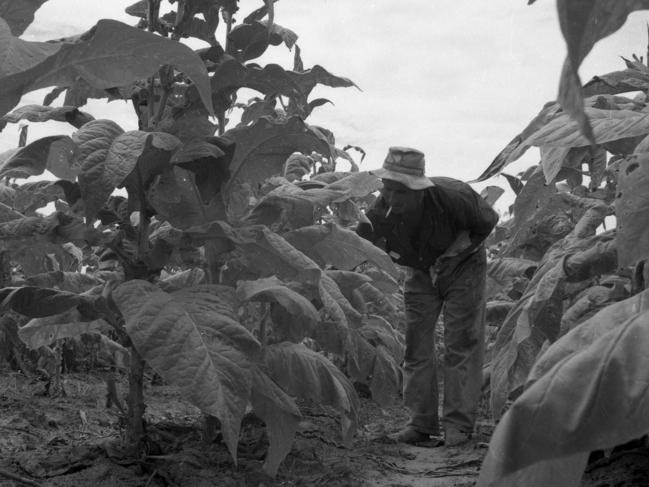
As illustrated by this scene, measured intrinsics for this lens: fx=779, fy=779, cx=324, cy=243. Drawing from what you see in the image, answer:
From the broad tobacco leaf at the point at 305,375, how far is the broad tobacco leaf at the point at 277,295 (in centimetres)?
21

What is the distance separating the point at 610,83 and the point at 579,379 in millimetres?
1831

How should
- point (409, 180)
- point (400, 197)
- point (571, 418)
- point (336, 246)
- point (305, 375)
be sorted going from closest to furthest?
point (571, 418), point (305, 375), point (336, 246), point (409, 180), point (400, 197)

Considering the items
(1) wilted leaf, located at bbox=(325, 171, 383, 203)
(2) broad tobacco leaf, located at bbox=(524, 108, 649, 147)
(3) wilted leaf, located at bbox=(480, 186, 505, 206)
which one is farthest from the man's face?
(2) broad tobacco leaf, located at bbox=(524, 108, 649, 147)

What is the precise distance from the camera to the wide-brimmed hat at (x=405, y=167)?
409 cm

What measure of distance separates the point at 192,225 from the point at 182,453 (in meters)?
0.78

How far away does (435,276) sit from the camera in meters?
4.58

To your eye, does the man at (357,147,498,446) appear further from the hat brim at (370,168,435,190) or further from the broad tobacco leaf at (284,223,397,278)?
the broad tobacco leaf at (284,223,397,278)

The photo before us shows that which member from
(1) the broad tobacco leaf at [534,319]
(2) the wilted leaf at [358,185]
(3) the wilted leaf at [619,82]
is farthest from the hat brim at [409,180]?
(3) the wilted leaf at [619,82]

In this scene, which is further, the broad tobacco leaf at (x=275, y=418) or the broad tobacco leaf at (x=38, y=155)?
the broad tobacco leaf at (x=275, y=418)

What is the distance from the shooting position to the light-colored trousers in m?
4.46

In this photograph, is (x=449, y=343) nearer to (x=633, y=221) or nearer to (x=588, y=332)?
(x=633, y=221)

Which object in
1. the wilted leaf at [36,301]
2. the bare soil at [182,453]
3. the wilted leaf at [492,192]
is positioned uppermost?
the wilted leaf at [492,192]

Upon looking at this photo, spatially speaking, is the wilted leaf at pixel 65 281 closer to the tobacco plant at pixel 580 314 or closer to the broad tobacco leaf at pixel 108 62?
the broad tobacco leaf at pixel 108 62

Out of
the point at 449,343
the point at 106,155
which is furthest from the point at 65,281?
the point at 449,343
